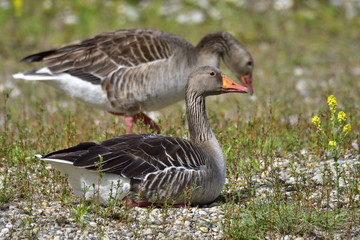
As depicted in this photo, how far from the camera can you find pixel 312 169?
7051mm

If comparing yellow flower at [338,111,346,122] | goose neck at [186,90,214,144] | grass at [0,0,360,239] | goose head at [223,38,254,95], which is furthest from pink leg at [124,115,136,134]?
yellow flower at [338,111,346,122]

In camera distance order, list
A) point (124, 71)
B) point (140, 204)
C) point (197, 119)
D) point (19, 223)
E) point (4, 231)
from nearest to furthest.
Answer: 1. point (4, 231)
2. point (19, 223)
3. point (140, 204)
4. point (197, 119)
5. point (124, 71)

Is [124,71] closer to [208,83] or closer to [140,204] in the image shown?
[208,83]

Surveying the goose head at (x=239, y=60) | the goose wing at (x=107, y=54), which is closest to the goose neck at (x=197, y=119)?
the goose wing at (x=107, y=54)

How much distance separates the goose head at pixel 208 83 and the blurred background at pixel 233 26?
6.77 m

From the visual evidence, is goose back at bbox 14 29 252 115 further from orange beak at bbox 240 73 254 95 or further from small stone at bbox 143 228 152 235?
small stone at bbox 143 228 152 235

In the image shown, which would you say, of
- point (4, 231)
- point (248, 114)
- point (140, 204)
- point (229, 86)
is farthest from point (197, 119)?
point (248, 114)

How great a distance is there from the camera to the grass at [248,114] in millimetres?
5609

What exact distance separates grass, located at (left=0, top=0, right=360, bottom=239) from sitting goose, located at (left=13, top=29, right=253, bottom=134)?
43 centimetres

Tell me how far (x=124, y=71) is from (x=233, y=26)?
8.92 metres

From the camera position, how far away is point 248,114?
1081 cm

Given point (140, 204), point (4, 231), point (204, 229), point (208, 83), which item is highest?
point (208, 83)

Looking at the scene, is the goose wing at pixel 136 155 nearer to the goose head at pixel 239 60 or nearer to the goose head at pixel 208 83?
the goose head at pixel 208 83

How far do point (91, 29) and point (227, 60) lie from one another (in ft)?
25.4
